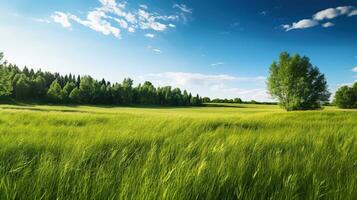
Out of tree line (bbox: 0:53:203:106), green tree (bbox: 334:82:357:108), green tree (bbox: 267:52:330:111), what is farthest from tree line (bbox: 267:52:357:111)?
tree line (bbox: 0:53:203:106)

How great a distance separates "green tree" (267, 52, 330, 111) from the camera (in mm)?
44156

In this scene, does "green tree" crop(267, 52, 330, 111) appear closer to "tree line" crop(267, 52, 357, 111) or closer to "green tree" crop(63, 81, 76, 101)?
"tree line" crop(267, 52, 357, 111)

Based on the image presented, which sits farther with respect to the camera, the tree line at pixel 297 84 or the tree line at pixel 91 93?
the tree line at pixel 91 93

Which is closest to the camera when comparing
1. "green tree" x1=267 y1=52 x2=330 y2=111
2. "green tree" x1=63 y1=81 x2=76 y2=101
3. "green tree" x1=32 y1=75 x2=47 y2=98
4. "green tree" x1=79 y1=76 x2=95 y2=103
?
"green tree" x1=267 y1=52 x2=330 y2=111

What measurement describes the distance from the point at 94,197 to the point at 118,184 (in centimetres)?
29

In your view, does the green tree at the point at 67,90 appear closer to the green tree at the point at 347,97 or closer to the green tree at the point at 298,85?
the green tree at the point at 298,85

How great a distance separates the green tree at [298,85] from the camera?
44.2 m

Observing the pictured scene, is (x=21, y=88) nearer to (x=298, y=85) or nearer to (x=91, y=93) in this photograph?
(x=91, y=93)

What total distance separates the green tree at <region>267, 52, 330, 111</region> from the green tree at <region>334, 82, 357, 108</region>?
147 feet

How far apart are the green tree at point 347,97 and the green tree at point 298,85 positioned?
44.9m

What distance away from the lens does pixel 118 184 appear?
1.85m

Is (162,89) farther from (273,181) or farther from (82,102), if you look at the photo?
(273,181)

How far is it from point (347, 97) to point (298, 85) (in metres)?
51.4

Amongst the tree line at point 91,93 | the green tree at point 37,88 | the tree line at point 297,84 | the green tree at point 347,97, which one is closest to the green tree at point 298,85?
the tree line at point 297,84
